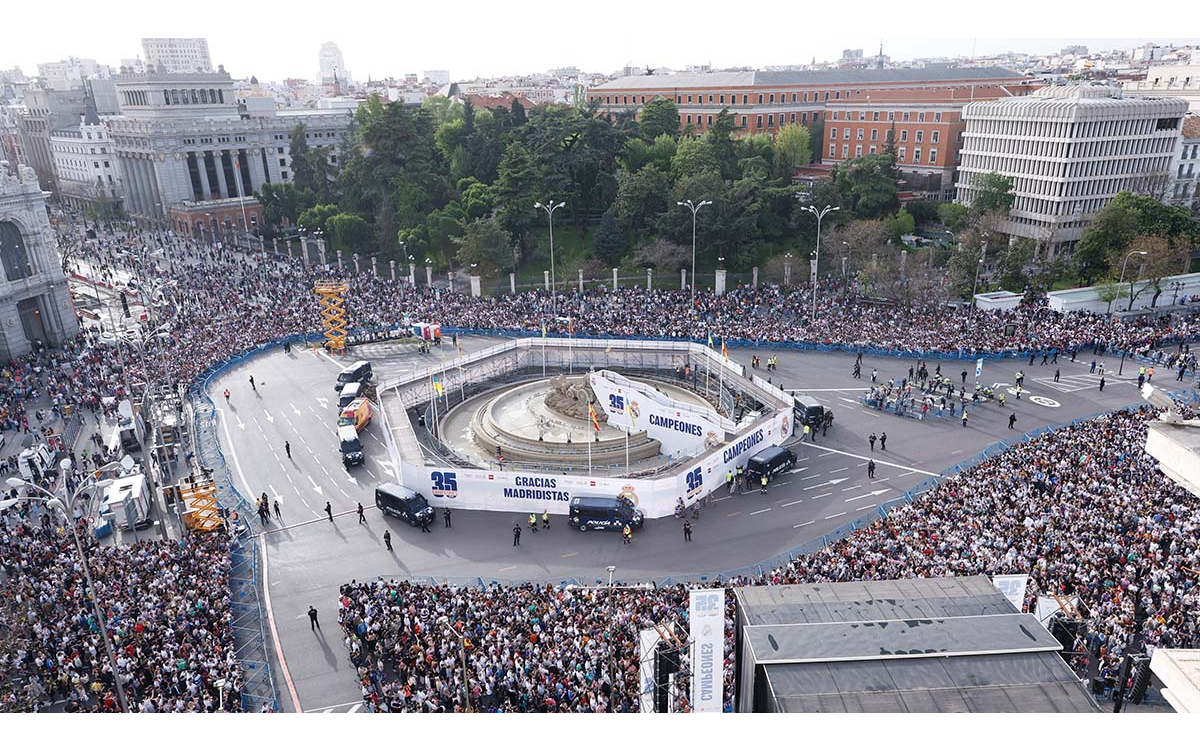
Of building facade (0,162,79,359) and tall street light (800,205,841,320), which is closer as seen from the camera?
building facade (0,162,79,359)

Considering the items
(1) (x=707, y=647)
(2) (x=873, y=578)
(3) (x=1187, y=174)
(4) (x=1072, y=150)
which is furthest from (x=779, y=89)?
(1) (x=707, y=647)

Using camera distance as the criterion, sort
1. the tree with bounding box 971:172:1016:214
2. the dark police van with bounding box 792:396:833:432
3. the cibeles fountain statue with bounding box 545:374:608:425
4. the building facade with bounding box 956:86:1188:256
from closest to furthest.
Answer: the dark police van with bounding box 792:396:833:432 < the cibeles fountain statue with bounding box 545:374:608:425 < the building facade with bounding box 956:86:1188:256 < the tree with bounding box 971:172:1016:214

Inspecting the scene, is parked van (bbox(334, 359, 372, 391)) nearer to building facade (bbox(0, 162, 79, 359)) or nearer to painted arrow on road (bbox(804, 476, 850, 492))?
building facade (bbox(0, 162, 79, 359))

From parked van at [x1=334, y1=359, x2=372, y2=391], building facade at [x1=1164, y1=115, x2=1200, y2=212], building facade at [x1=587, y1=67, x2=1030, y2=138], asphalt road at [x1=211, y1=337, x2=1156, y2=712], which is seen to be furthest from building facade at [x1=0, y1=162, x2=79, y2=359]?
building facade at [x1=1164, y1=115, x2=1200, y2=212]

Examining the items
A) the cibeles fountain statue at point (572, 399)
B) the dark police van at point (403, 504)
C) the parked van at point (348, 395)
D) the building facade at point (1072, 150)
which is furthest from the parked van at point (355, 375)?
the building facade at point (1072, 150)

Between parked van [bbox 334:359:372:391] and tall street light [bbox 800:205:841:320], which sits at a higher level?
tall street light [bbox 800:205:841:320]
